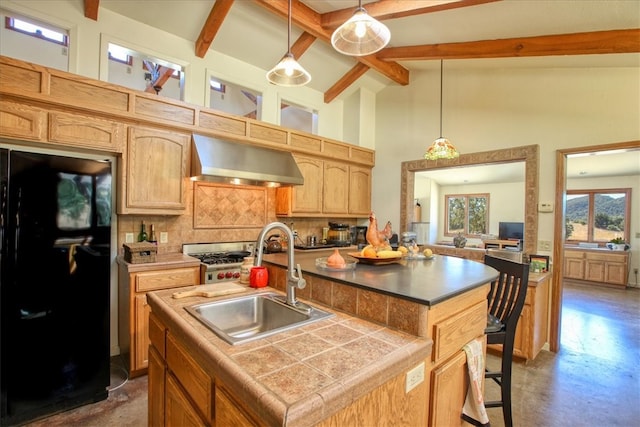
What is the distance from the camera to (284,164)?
3.54 m

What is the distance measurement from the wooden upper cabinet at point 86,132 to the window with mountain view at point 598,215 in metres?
9.08

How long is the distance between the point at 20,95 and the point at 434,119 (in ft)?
14.0

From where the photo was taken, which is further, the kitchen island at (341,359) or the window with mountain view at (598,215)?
the window with mountain view at (598,215)

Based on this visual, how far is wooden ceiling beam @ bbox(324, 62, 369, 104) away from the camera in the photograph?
168 inches

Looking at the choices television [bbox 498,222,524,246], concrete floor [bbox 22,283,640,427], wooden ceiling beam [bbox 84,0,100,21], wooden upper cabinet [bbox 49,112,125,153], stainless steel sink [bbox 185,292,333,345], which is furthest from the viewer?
television [bbox 498,222,524,246]

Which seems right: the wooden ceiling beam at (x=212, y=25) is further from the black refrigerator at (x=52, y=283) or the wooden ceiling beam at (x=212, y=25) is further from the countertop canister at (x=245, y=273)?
the countertop canister at (x=245, y=273)

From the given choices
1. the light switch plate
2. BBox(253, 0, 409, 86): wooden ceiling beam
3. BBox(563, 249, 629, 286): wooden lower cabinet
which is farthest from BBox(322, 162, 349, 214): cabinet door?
BBox(563, 249, 629, 286): wooden lower cabinet

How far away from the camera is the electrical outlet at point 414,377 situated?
1.03 metres

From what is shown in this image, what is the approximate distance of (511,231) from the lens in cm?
691

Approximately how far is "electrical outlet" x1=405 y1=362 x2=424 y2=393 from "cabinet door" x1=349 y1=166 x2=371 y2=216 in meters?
3.49

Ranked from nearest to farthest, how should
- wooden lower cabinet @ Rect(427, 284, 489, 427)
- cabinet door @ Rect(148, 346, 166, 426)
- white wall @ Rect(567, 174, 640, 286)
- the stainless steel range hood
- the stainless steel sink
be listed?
1. wooden lower cabinet @ Rect(427, 284, 489, 427)
2. the stainless steel sink
3. cabinet door @ Rect(148, 346, 166, 426)
4. the stainless steel range hood
5. white wall @ Rect(567, 174, 640, 286)

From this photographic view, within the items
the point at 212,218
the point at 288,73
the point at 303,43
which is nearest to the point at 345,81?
the point at 303,43

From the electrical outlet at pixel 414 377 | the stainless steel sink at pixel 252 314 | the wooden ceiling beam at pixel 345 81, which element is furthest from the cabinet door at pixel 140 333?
the wooden ceiling beam at pixel 345 81

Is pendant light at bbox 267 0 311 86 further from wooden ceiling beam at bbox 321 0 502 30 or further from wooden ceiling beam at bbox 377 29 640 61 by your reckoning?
wooden ceiling beam at bbox 377 29 640 61
